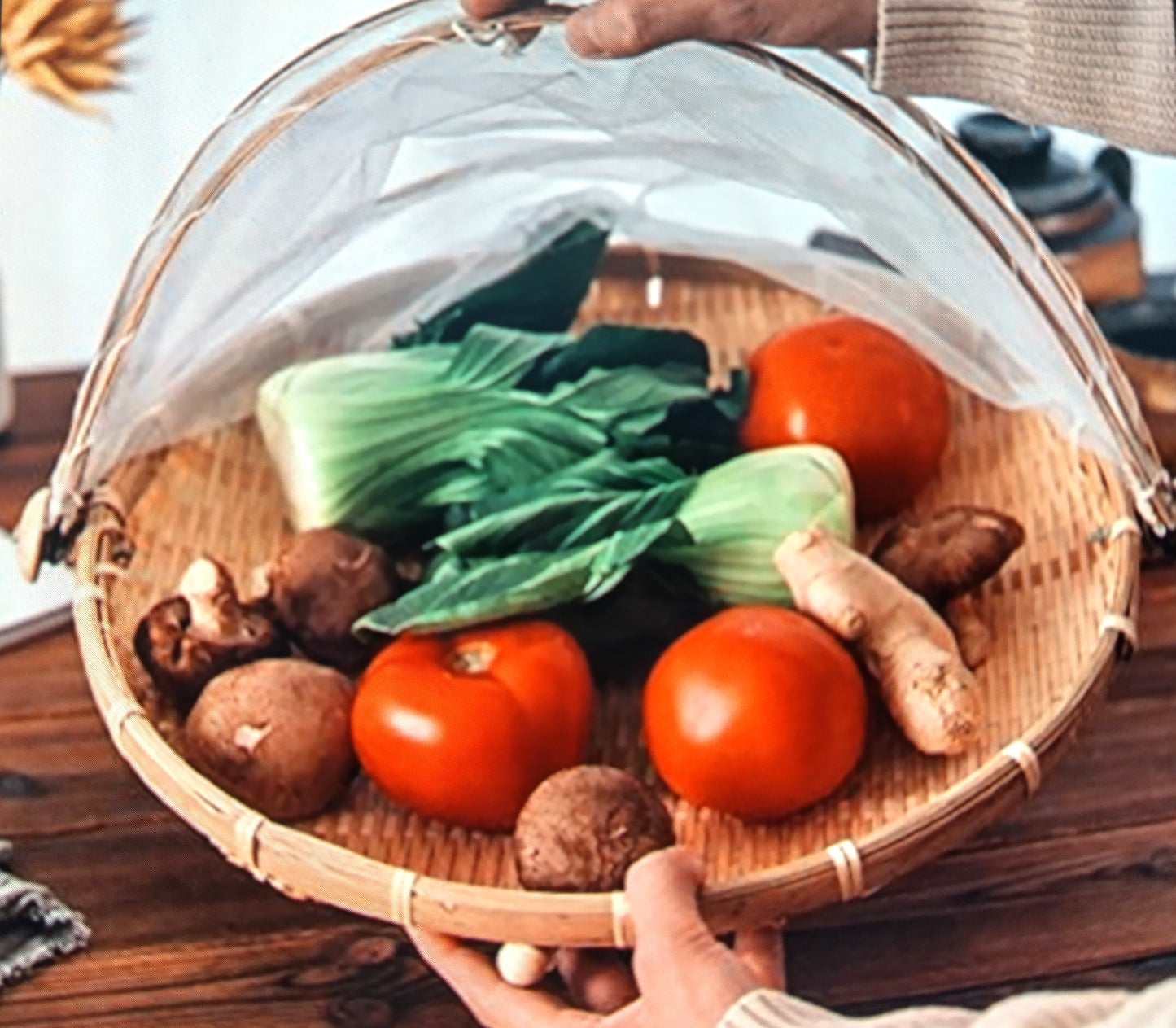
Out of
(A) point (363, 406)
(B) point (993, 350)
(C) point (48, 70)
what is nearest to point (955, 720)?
(B) point (993, 350)

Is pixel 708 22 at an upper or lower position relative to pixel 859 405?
upper

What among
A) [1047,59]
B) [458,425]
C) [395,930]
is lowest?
[395,930]

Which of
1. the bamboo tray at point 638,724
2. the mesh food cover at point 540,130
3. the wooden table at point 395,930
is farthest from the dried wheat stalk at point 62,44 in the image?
the wooden table at point 395,930

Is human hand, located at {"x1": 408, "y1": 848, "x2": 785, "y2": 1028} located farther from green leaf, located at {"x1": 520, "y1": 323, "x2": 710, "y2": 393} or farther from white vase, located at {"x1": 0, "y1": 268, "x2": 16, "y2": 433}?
white vase, located at {"x1": 0, "y1": 268, "x2": 16, "y2": 433}

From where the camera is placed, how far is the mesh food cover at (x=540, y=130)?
88 cm

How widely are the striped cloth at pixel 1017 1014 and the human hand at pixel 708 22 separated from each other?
1.21 ft

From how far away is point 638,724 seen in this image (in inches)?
34.8

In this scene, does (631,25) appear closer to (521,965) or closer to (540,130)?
(540,130)

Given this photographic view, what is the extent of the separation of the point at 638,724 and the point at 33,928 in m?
0.26

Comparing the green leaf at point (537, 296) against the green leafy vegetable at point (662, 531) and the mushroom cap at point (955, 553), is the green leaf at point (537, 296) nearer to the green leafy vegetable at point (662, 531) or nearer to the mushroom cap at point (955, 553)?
the green leafy vegetable at point (662, 531)

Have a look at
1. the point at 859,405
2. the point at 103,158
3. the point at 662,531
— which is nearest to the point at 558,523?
the point at 662,531

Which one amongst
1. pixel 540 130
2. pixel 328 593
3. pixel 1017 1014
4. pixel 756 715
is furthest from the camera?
pixel 540 130

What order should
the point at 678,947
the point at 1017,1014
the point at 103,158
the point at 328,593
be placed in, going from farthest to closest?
the point at 103,158, the point at 328,593, the point at 678,947, the point at 1017,1014

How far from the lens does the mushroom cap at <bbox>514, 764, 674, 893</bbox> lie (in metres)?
0.74
